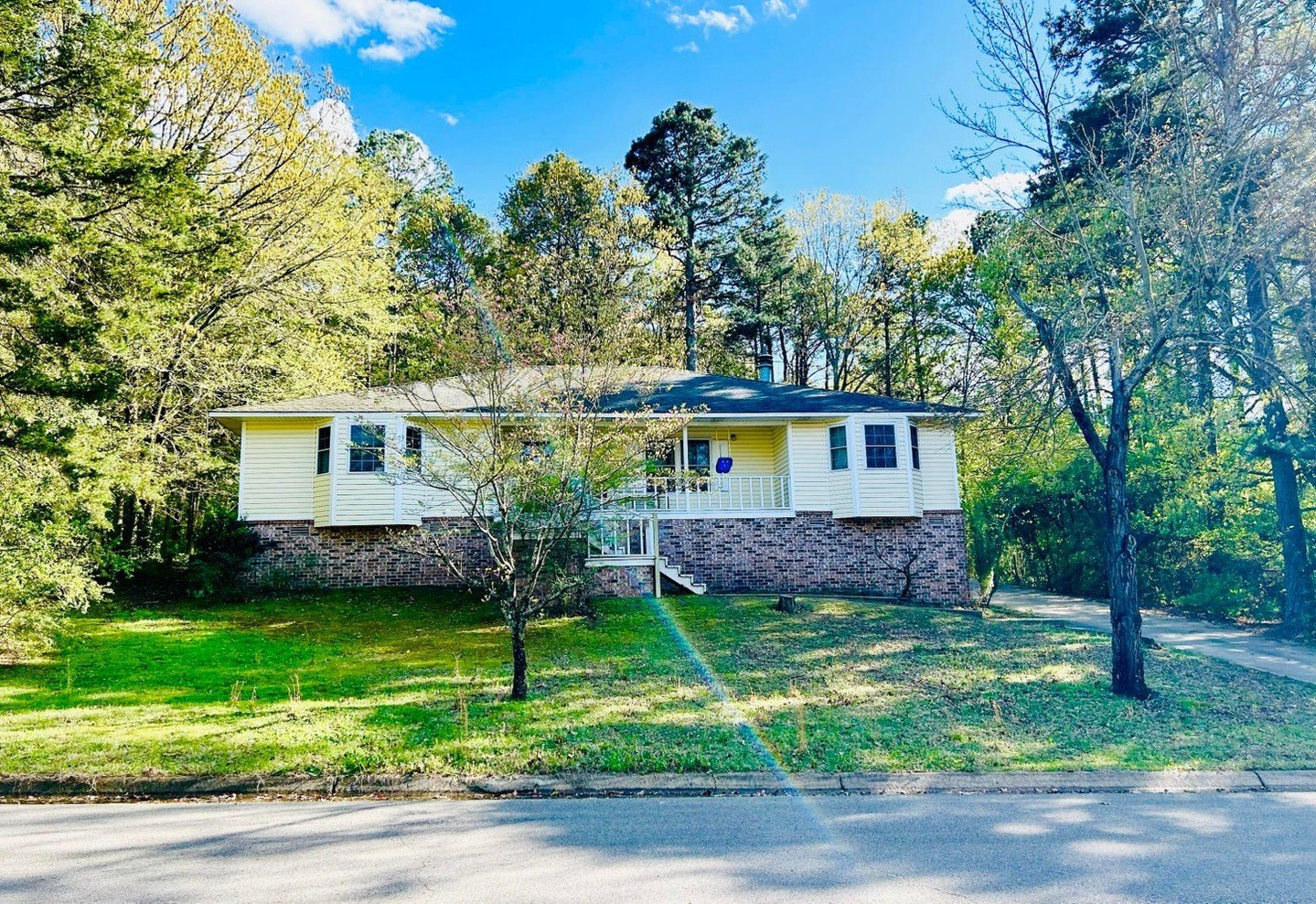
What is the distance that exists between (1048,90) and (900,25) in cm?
572

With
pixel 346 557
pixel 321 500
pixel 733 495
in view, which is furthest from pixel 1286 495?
pixel 321 500

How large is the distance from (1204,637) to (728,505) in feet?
30.9

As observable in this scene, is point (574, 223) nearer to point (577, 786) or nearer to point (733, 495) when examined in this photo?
point (733, 495)

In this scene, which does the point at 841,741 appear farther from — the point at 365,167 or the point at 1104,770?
the point at 365,167

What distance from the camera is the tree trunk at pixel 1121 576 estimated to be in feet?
29.2

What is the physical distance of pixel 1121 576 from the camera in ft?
29.8

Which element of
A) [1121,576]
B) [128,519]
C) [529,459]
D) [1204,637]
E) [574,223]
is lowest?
[1204,637]

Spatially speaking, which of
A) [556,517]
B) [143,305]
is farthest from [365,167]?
[556,517]

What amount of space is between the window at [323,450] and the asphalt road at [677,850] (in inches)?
411

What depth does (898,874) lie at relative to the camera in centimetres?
438

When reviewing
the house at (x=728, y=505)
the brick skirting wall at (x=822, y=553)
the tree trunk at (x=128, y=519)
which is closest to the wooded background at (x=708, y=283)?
the tree trunk at (x=128, y=519)

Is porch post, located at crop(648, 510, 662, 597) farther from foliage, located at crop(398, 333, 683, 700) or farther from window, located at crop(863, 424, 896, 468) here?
window, located at crop(863, 424, 896, 468)

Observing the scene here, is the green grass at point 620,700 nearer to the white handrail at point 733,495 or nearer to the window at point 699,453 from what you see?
the white handrail at point 733,495

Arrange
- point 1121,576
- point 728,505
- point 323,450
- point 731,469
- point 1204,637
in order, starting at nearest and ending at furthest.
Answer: point 1121,576 → point 1204,637 → point 323,450 → point 728,505 → point 731,469
